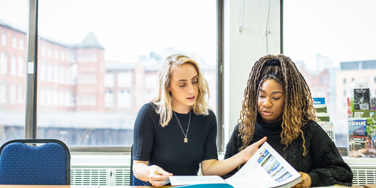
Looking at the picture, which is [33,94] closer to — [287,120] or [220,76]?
[220,76]

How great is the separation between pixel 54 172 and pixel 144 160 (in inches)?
24.1

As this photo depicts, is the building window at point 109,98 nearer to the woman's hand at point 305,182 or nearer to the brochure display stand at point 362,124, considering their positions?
the woman's hand at point 305,182

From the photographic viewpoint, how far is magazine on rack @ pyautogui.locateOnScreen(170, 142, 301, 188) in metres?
1.05

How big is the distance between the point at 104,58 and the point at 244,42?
4.17 ft

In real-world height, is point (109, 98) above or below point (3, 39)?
below

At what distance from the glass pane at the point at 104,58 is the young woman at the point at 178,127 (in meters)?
1.11

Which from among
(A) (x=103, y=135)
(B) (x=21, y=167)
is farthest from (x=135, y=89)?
(B) (x=21, y=167)

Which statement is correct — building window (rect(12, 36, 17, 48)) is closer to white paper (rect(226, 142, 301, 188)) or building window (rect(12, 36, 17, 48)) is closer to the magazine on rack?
the magazine on rack

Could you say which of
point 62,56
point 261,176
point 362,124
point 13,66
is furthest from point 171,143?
point 13,66

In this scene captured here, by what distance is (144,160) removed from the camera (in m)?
1.51

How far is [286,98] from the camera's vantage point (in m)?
1.42

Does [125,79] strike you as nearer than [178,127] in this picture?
No

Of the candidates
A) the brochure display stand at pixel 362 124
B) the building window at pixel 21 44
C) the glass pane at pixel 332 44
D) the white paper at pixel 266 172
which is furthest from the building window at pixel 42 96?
the brochure display stand at pixel 362 124

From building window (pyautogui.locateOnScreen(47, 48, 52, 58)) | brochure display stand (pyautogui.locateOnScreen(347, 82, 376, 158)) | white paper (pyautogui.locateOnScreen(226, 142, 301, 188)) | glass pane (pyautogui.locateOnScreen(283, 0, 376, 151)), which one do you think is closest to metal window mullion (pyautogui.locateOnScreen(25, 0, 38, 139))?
building window (pyautogui.locateOnScreen(47, 48, 52, 58))
